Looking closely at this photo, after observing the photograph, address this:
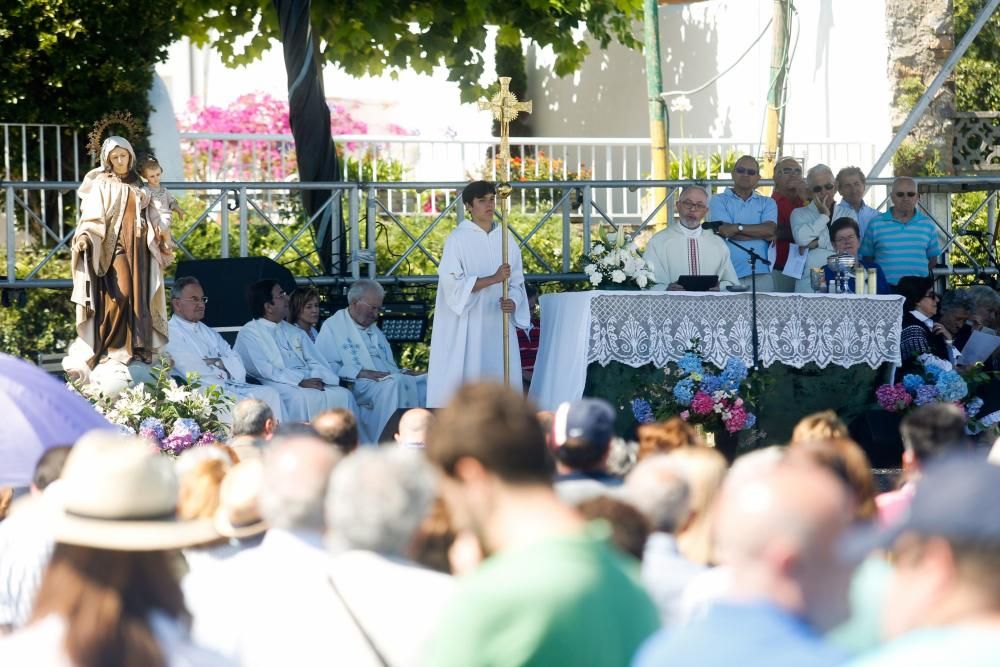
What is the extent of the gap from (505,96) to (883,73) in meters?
8.31

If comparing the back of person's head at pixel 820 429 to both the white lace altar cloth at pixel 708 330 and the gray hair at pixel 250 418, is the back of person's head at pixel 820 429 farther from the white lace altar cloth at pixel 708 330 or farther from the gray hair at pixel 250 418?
the white lace altar cloth at pixel 708 330

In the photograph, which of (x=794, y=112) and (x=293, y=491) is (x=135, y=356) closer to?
(x=293, y=491)

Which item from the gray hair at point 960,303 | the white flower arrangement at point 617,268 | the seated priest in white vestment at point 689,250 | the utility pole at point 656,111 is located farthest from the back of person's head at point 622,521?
the utility pole at point 656,111

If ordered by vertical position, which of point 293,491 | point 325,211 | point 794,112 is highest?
point 794,112

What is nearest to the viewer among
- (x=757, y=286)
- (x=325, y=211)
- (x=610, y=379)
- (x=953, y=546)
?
(x=953, y=546)

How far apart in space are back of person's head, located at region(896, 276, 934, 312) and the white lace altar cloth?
1.20 ft

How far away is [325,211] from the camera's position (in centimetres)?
1344

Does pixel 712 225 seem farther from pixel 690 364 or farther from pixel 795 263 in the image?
pixel 690 364

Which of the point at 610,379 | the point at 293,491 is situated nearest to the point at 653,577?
the point at 293,491

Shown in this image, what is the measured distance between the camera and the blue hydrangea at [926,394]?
9.90 meters

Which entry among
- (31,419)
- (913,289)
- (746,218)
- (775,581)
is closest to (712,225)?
(746,218)

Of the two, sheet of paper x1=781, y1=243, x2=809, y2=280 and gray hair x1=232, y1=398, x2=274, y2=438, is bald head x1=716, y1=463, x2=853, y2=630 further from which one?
sheet of paper x1=781, y1=243, x2=809, y2=280

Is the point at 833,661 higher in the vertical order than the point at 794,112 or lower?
lower

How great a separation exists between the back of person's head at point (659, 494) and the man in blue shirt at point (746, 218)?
683 centimetres
